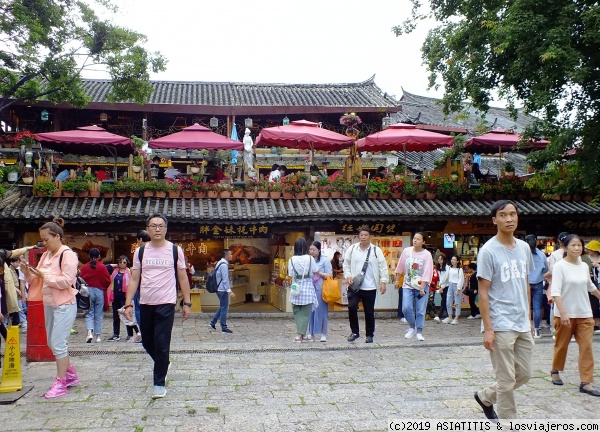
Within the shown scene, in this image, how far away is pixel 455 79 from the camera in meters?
12.7

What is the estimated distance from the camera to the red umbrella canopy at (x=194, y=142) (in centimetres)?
1468

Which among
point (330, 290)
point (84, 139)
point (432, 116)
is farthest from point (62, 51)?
point (432, 116)

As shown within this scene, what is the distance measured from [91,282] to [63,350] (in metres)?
4.02

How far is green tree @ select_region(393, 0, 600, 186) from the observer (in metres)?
9.89

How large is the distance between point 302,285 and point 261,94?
14.5 metres

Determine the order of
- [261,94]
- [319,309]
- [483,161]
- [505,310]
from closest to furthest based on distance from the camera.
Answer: [505,310] → [319,309] → [261,94] → [483,161]

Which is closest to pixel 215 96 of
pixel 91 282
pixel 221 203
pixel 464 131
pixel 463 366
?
pixel 221 203

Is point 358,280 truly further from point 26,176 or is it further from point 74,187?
point 26,176

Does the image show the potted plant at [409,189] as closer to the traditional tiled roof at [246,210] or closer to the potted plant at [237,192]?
the traditional tiled roof at [246,210]

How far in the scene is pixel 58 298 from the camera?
5.60 metres

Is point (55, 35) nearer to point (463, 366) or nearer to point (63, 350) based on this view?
point (63, 350)

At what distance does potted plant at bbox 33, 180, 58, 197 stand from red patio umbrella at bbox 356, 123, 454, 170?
27.6 feet

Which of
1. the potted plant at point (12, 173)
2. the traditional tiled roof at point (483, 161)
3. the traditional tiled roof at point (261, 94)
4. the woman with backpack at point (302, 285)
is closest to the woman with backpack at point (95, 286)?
the woman with backpack at point (302, 285)

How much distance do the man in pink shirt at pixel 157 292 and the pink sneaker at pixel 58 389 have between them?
0.96 metres
